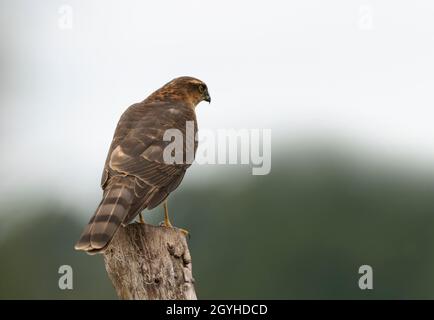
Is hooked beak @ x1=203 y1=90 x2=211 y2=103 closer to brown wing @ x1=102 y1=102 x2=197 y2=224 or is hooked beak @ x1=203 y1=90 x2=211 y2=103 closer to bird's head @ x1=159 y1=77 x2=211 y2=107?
bird's head @ x1=159 y1=77 x2=211 y2=107

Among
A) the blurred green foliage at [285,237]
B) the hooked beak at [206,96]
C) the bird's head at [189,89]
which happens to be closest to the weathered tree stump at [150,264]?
the bird's head at [189,89]

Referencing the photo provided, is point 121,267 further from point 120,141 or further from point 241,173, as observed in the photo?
point 241,173

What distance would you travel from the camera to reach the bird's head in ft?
46.3

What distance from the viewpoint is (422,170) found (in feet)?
240

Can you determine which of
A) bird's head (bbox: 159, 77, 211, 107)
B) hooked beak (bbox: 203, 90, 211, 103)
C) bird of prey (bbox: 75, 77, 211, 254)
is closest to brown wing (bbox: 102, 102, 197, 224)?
bird of prey (bbox: 75, 77, 211, 254)

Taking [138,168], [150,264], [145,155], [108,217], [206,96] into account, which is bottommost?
[150,264]

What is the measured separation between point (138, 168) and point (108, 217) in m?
1.24

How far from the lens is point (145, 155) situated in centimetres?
1202

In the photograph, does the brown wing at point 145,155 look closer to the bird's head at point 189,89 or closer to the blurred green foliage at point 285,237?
the bird's head at point 189,89

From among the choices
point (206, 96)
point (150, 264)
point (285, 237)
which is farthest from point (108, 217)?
point (285, 237)

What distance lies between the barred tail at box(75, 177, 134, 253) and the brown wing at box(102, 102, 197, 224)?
0.30 ft

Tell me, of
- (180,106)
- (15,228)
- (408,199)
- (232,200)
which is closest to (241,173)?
(232,200)

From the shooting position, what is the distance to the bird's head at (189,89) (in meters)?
14.1

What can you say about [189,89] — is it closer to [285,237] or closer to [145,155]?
[145,155]
